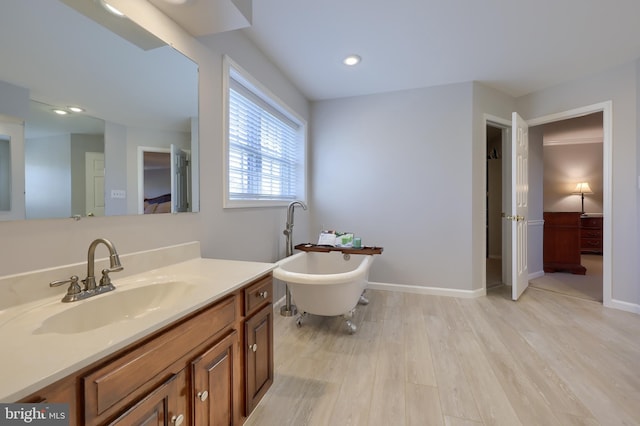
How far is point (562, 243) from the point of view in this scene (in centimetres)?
417

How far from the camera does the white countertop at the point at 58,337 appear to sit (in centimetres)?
53

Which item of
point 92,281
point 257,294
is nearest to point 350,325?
point 257,294

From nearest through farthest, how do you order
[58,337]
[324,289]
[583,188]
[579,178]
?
[58,337], [324,289], [583,188], [579,178]

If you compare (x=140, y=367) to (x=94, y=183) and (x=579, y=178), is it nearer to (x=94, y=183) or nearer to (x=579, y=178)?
(x=94, y=183)

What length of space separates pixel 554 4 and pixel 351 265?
264cm

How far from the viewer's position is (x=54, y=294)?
38.7 inches

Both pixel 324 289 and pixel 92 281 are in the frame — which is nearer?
pixel 92 281

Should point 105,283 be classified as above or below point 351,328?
above

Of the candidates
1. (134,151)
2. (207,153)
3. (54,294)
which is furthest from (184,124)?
(54,294)

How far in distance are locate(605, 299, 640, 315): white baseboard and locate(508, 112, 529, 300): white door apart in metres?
0.72

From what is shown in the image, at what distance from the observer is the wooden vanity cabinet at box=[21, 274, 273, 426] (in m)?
0.63

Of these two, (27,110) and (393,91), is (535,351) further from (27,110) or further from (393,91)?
(27,110)

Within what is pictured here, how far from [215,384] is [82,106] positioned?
1.27m

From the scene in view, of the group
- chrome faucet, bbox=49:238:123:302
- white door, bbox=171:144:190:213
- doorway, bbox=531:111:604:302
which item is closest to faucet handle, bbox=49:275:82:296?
chrome faucet, bbox=49:238:123:302
